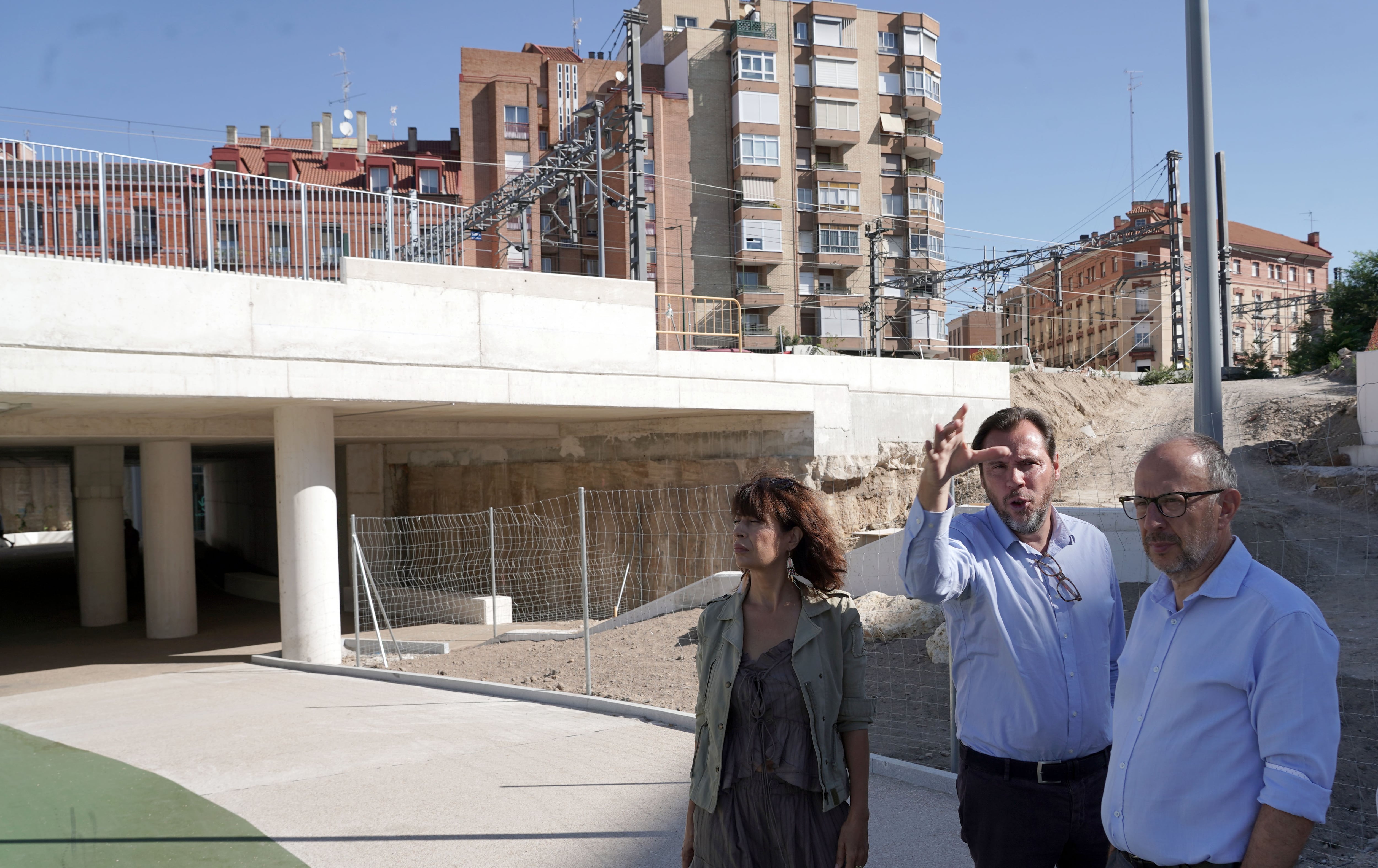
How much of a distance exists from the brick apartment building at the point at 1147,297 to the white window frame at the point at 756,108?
1811 cm

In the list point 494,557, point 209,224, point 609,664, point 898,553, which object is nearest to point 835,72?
point 898,553

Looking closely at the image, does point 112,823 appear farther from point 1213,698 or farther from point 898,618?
point 898,618

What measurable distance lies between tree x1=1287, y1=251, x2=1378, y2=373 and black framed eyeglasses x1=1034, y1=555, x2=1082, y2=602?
119 feet

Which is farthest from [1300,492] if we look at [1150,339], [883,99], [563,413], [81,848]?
[1150,339]

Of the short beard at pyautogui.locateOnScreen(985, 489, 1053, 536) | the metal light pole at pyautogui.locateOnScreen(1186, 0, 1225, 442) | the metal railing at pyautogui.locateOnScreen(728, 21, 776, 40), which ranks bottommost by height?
the short beard at pyautogui.locateOnScreen(985, 489, 1053, 536)

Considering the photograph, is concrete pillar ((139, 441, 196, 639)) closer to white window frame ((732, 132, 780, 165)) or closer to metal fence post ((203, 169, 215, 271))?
metal fence post ((203, 169, 215, 271))

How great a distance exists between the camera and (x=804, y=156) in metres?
54.4

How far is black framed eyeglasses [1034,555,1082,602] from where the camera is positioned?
2.86 metres

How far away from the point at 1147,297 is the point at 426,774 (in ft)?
226

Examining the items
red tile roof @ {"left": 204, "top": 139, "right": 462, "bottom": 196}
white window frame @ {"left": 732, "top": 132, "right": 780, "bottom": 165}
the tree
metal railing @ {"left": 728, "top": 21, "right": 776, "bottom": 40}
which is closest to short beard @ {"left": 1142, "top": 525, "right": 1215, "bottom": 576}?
the tree

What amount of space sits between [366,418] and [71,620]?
9.35m

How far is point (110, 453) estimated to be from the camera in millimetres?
19859

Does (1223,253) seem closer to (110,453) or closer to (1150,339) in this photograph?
(110,453)

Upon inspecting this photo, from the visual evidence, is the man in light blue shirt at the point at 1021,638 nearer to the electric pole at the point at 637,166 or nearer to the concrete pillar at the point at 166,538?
the electric pole at the point at 637,166
